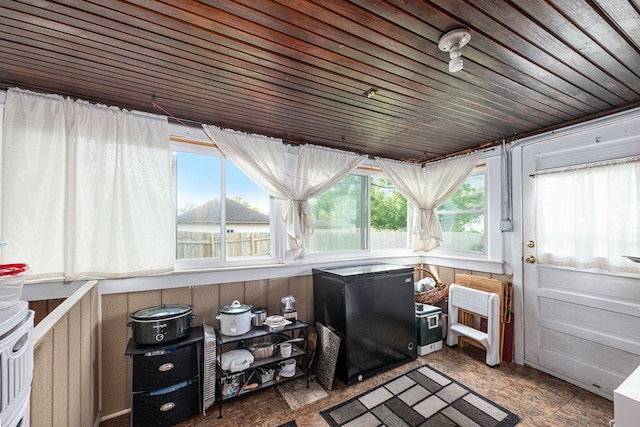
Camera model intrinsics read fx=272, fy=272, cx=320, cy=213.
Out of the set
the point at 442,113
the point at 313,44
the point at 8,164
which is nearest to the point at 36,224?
the point at 8,164

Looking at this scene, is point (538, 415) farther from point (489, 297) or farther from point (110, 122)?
point (110, 122)

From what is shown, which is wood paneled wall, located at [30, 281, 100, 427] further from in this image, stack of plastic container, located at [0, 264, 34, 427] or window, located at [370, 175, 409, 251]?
window, located at [370, 175, 409, 251]

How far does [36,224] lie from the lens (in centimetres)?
174

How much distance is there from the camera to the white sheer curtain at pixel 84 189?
1708 millimetres

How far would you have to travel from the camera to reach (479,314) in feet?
9.21

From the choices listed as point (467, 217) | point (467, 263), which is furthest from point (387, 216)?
point (467, 263)

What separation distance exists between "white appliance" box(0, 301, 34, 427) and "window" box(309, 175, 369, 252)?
2.32 metres

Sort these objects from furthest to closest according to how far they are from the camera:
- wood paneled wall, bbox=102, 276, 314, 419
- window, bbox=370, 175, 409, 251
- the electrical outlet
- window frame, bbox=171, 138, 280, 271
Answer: window, bbox=370, 175, 409, 251
the electrical outlet
window frame, bbox=171, 138, 280, 271
wood paneled wall, bbox=102, 276, 314, 419

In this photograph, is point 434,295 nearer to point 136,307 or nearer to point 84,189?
point 136,307

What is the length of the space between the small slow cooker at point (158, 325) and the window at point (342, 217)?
1439 mm

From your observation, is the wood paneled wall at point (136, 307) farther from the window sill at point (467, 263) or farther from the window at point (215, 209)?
the window sill at point (467, 263)

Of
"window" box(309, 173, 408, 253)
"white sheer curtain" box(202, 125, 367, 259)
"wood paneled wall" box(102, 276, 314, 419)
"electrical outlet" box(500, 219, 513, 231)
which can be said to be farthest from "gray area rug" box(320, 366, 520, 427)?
"electrical outlet" box(500, 219, 513, 231)

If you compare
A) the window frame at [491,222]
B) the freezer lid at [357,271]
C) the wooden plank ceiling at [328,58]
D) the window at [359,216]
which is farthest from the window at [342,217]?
the window frame at [491,222]

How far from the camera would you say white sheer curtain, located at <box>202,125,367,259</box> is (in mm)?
2461
